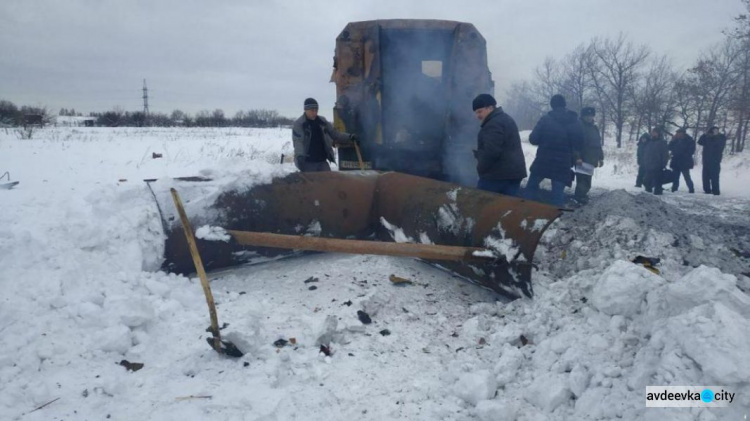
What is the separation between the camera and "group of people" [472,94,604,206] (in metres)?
4.03

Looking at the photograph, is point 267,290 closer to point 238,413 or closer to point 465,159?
point 238,413

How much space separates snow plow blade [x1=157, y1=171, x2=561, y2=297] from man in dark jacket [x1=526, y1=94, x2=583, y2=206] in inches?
85.1

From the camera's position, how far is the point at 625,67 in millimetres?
30109

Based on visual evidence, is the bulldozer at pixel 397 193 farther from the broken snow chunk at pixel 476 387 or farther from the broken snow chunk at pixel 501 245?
the broken snow chunk at pixel 476 387

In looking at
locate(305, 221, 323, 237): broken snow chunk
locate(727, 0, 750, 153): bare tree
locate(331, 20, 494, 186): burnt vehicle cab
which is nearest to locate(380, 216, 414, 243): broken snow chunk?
locate(305, 221, 323, 237): broken snow chunk

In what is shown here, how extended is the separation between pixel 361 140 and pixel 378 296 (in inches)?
134

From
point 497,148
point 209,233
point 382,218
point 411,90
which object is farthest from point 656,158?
point 209,233

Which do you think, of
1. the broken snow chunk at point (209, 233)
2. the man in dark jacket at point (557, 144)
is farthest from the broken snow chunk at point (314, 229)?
the man in dark jacket at point (557, 144)

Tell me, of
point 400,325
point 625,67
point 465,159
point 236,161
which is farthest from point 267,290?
point 625,67

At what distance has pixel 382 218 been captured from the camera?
414cm

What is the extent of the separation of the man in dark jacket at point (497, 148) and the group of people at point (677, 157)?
238 inches

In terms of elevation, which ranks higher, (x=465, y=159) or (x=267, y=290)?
(x=465, y=159)

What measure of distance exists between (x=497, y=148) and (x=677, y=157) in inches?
296

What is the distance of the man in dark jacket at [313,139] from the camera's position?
5.43 meters
